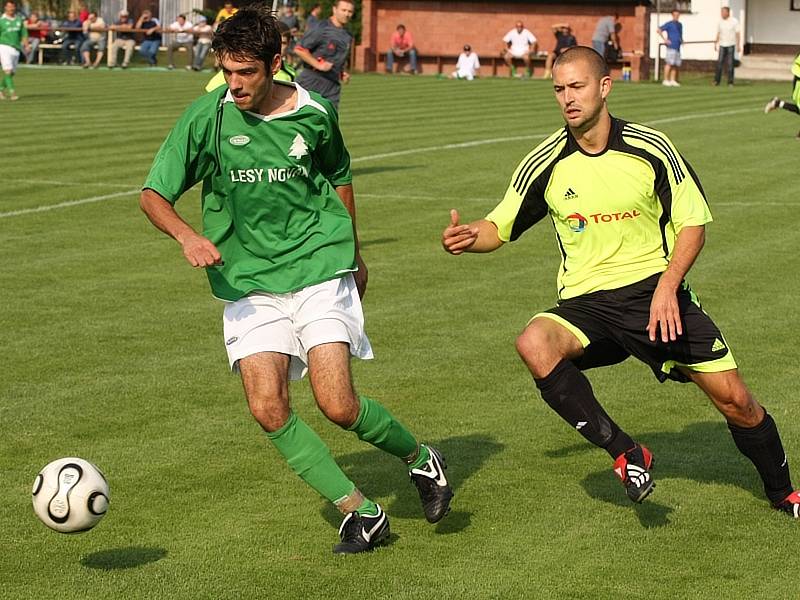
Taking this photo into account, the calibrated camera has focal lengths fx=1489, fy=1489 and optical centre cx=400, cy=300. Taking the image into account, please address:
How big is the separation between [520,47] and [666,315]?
45.7 m

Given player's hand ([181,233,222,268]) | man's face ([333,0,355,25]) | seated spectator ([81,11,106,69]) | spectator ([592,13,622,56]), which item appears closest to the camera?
player's hand ([181,233,222,268])

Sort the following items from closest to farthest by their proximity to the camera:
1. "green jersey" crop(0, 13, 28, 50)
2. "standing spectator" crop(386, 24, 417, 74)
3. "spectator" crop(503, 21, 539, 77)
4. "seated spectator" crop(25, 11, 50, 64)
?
"green jersey" crop(0, 13, 28, 50), "spectator" crop(503, 21, 539, 77), "standing spectator" crop(386, 24, 417, 74), "seated spectator" crop(25, 11, 50, 64)

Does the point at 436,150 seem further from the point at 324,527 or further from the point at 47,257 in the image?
the point at 324,527

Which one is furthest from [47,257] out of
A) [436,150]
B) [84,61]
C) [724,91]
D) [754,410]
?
[84,61]

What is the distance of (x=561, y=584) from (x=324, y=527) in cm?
121

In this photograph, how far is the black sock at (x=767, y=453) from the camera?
21.1ft

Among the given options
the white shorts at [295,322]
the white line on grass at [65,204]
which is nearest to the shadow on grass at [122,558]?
the white shorts at [295,322]

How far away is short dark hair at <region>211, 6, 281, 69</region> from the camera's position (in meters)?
5.80

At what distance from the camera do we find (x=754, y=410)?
6.39 m

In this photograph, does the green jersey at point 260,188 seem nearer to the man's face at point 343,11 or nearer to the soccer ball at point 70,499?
the soccer ball at point 70,499

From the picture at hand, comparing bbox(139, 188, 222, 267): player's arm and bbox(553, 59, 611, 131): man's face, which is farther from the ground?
bbox(553, 59, 611, 131): man's face

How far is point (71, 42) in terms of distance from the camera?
54.8 meters

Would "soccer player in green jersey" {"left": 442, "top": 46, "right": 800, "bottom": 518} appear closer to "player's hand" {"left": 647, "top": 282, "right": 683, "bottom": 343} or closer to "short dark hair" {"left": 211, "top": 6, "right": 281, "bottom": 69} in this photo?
"player's hand" {"left": 647, "top": 282, "right": 683, "bottom": 343}

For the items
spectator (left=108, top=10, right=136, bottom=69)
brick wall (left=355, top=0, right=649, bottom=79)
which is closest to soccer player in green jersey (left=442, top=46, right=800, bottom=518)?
brick wall (left=355, top=0, right=649, bottom=79)
